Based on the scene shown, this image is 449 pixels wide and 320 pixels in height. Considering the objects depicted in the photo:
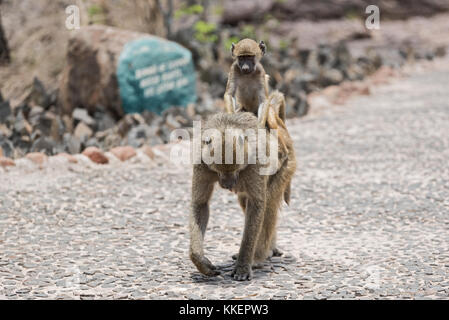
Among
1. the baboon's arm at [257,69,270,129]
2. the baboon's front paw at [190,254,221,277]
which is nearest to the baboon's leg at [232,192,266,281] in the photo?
the baboon's front paw at [190,254,221,277]

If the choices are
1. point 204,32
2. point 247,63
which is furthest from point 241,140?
point 204,32

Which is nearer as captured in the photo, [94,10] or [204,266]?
[204,266]

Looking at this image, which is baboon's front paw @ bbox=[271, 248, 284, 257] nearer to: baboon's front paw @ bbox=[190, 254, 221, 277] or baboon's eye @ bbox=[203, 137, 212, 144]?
baboon's front paw @ bbox=[190, 254, 221, 277]

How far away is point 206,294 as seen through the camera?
415 centimetres

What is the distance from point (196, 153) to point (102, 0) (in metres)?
8.89

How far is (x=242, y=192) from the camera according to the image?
14.1 feet

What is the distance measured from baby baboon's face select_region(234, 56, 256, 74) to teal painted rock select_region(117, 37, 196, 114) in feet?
18.6

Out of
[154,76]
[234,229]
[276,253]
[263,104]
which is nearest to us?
[263,104]

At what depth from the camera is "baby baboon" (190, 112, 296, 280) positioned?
3938 mm

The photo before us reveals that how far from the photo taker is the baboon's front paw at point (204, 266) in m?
4.31

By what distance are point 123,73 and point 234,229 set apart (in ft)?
16.5

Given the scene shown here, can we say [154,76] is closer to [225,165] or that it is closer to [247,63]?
[247,63]

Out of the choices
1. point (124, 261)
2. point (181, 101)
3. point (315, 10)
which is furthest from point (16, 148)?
point (315, 10)

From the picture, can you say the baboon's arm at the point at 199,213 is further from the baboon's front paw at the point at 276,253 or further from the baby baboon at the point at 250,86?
the baboon's front paw at the point at 276,253
